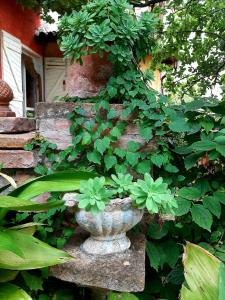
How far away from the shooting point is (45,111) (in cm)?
165

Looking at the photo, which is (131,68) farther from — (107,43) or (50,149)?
(50,149)

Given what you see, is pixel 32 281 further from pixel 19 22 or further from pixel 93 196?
pixel 19 22

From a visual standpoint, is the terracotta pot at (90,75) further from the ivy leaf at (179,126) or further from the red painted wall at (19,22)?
the red painted wall at (19,22)

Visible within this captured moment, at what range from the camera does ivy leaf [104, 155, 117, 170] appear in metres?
1.51

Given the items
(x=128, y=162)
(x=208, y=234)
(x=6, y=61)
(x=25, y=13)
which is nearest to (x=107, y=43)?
(x=128, y=162)

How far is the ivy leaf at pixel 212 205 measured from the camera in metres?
1.34

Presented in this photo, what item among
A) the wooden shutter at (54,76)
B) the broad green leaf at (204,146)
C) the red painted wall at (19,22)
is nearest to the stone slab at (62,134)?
the broad green leaf at (204,146)

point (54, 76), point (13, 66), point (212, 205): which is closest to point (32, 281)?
point (212, 205)

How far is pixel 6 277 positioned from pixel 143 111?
89 centimetres

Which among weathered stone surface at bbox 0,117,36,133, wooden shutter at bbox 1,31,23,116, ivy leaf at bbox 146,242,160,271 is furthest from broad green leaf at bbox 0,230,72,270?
wooden shutter at bbox 1,31,23,116

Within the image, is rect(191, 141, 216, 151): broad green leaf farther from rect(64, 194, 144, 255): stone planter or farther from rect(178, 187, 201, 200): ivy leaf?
rect(64, 194, 144, 255): stone planter

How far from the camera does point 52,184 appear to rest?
4.08 feet

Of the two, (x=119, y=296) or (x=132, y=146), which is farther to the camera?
(x=132, y=146)

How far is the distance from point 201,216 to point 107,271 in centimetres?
44
